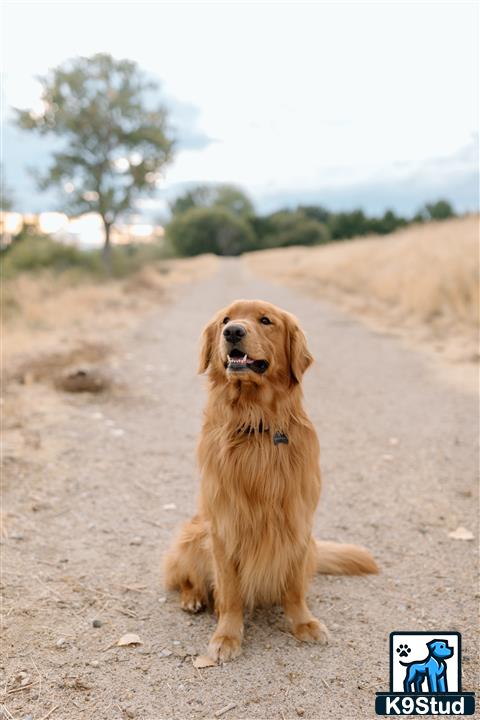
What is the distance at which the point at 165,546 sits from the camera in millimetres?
3801

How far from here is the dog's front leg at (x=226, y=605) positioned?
2.75 meters

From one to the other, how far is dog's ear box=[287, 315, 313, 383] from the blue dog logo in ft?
4.48

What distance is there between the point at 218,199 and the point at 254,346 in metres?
91.9

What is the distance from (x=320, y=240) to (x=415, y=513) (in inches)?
2619

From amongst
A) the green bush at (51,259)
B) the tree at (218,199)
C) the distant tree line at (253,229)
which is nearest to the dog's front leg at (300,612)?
the green bush at (51,259)

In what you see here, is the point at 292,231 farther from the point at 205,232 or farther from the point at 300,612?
the point at 300,612

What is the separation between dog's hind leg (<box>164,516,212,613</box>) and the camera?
3.04m

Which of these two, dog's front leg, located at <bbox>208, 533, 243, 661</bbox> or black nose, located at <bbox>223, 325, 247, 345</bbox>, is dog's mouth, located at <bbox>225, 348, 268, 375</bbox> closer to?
black nose, located at <bbox>223, 325, 247, 345</bbox>

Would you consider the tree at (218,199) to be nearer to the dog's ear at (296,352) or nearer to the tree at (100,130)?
the tree at (100,130)

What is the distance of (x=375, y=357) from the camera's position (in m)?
A: 9.77

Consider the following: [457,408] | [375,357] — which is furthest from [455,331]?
[457,408]

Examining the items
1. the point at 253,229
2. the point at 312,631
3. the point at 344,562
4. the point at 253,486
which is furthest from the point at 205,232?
the point at 312,631

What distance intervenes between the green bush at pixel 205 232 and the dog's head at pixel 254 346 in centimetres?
6690

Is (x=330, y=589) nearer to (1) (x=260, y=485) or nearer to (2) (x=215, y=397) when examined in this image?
(1) (x=260, y=485)
